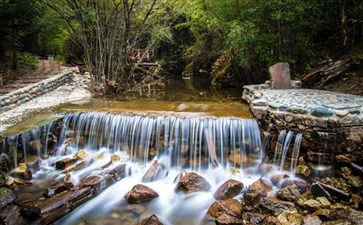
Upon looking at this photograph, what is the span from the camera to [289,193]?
5.26 metres

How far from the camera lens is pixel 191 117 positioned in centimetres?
728

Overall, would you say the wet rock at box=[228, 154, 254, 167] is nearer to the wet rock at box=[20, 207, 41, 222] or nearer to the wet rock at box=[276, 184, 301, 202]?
the wet rock at box=[276, 184, 301, 202]

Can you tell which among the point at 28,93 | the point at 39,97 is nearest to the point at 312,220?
the point at 28,93

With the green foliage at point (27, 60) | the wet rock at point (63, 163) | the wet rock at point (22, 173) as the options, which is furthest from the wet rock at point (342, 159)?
the green foliage at point (27, 60)

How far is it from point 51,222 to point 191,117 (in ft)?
12.3

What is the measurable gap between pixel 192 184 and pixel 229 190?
75 cm

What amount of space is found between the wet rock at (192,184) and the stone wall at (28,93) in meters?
5.31

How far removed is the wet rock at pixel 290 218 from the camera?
4.53 metres

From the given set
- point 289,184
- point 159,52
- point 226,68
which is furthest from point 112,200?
point 159,52

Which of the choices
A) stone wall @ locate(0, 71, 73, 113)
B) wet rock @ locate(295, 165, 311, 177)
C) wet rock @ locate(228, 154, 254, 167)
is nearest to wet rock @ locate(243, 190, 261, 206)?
wet rock @ locate(295, 165, 311, 177)

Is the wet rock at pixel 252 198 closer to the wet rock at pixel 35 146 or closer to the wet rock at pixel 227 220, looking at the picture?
the wet rock at pixel 227 220

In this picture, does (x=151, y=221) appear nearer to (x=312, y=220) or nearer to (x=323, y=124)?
(x=312, y=220)

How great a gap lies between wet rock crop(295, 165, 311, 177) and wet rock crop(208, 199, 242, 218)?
1579 millimetres

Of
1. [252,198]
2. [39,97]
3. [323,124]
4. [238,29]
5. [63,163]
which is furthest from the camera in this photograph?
[39,97]
